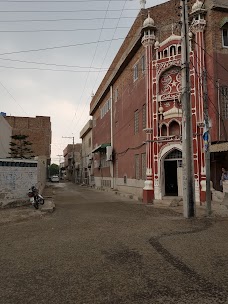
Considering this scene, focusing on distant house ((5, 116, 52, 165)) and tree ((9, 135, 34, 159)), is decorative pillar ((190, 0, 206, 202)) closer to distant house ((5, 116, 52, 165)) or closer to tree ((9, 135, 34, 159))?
tree ((9, 135, 34, 159))

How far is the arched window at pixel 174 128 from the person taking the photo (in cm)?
1614

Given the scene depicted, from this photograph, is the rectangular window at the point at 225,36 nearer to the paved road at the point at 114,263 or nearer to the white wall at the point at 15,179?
Result: the paved road at the point at 114,263

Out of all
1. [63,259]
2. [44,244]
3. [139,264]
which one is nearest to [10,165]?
[44,244]

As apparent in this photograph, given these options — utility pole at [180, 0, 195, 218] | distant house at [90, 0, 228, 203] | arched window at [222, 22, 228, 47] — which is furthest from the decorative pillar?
utility pole at [180, 0, 195, 218]

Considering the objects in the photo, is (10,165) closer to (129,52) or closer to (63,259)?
(63,259)

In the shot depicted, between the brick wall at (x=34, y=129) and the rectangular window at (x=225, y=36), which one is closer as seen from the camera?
the rectangular window at (x=225, y=36)

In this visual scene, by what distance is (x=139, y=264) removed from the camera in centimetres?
541

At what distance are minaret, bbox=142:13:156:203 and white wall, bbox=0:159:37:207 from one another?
6.56 metres

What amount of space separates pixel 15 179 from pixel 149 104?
8760 millimetres

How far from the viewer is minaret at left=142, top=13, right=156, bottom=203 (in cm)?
1650

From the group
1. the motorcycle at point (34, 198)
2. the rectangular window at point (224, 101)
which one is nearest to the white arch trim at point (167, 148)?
the rectangular window at point (224, 101)

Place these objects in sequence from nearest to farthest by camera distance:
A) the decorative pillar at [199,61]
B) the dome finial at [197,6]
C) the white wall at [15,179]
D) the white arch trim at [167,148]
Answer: the white wall at [15,179] < the decorative pillar at [199,61] < the dome finial at [197,6] < the white arch trim at [167,148]

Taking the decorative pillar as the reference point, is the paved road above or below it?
below

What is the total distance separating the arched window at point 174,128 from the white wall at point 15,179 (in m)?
8.20
